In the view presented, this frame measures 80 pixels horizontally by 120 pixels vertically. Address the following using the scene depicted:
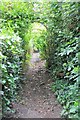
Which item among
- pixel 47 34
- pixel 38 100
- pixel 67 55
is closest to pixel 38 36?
pixel 47 34

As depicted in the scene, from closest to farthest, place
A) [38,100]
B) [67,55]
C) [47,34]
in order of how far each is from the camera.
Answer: [67,55] → [38,100] → [47,34]

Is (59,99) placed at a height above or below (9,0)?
below

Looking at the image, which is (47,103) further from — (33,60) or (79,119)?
(33,60)

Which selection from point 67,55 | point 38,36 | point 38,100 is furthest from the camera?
point 38,36

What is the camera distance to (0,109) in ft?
8.89

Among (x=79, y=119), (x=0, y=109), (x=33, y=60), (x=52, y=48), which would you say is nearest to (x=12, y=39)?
(x=0, y=109)

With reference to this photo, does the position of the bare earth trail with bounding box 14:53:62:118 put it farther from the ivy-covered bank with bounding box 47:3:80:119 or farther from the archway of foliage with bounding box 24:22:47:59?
the archway of foliage with bounding box 24:22:47:59

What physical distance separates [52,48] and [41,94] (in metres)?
1.63

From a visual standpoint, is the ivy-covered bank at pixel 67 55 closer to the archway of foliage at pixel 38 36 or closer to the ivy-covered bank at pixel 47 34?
the ivy-covered bank at pixel 47 34

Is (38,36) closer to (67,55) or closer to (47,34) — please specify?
(47,34)

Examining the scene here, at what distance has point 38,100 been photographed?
13.6 feet

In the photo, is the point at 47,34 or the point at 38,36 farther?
the point at 38,36

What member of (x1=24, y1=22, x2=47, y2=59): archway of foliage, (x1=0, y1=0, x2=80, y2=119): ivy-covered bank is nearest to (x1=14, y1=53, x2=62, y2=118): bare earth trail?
(x1=0, y1=0, x2=80, y2=119): ivy-covered bank

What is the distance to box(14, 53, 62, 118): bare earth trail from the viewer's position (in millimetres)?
3498
